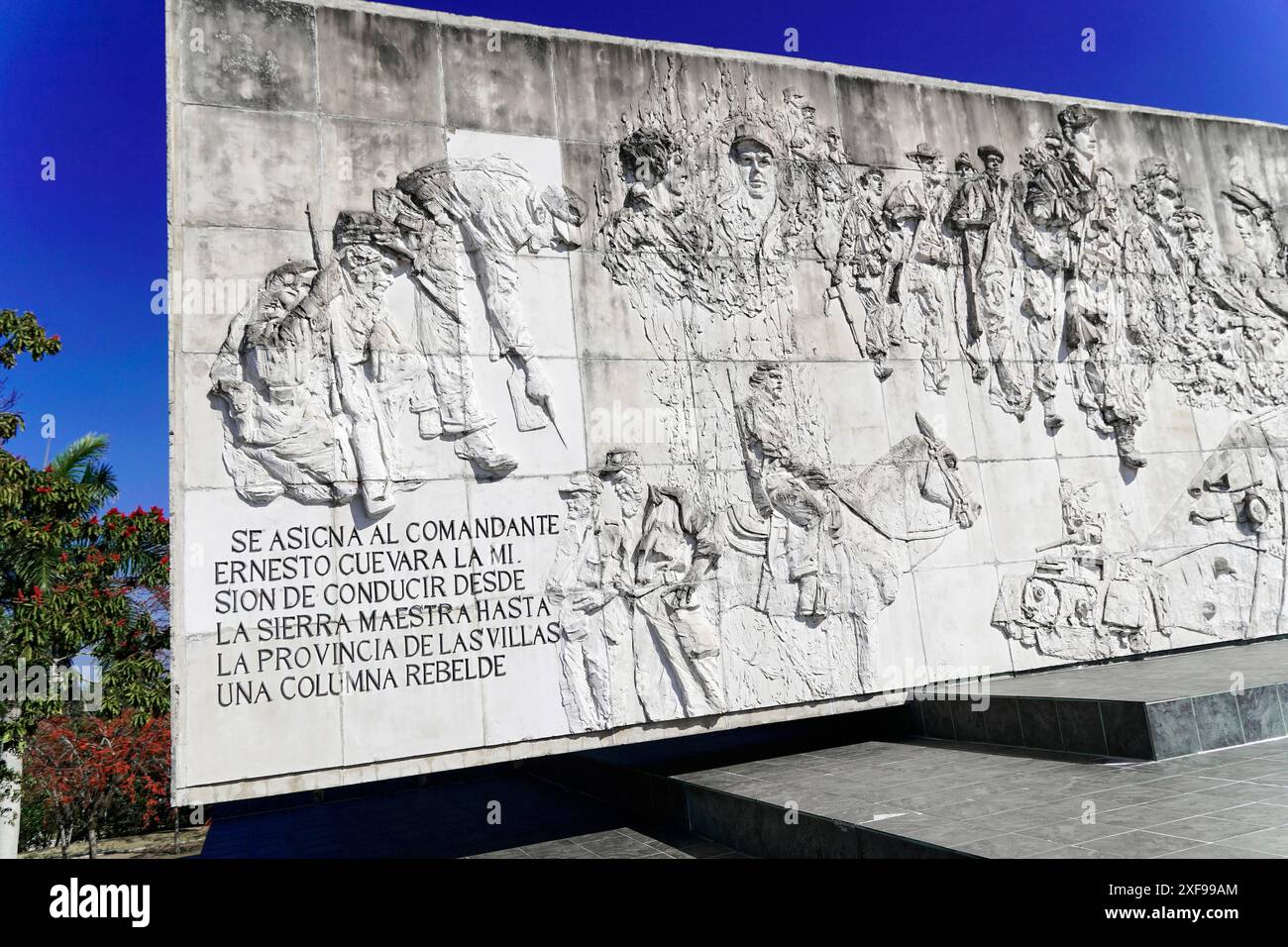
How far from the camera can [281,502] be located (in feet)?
23.7

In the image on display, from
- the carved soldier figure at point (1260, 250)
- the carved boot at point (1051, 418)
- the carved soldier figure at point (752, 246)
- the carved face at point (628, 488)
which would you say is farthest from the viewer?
the carved soldier figure at point (1260, 250)

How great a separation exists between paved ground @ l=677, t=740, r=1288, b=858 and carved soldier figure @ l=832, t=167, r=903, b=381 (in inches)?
161

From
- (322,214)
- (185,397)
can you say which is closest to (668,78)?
(322,214)

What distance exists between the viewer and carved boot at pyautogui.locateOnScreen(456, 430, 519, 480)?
7.79 meters

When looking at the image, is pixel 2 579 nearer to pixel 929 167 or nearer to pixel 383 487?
pixel 383 487

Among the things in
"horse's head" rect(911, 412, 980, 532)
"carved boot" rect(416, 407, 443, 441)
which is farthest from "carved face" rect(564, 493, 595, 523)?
"horse's head" rect(911, 412, 980, 532)

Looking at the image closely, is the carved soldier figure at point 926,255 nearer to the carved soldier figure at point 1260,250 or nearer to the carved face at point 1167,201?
the carved face at point 1167,201

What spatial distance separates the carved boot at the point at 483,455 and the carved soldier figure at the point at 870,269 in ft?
13.3

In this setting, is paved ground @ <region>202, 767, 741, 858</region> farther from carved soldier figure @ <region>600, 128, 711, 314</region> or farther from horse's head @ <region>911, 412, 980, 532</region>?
carved soldier figure @ <region>600, 128, 711, 314</region>

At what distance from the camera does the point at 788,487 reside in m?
8.82

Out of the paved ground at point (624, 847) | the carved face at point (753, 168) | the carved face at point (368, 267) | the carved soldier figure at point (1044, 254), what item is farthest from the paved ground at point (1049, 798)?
the carved face at point (753, 168)

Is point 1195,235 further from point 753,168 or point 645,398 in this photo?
point 645,398

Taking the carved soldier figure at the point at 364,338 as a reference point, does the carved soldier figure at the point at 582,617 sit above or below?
below

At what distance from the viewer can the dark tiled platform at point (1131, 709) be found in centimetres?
683
